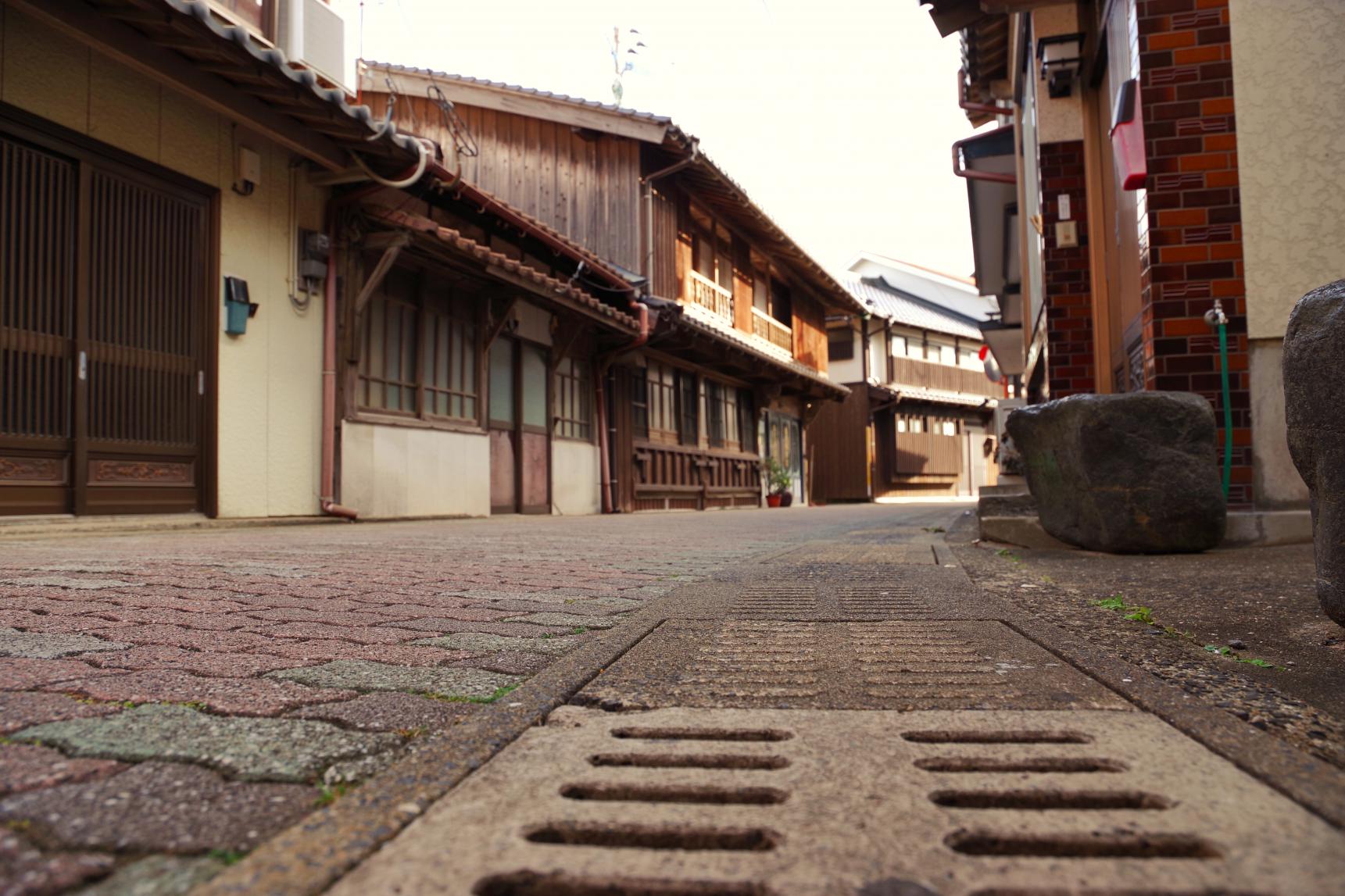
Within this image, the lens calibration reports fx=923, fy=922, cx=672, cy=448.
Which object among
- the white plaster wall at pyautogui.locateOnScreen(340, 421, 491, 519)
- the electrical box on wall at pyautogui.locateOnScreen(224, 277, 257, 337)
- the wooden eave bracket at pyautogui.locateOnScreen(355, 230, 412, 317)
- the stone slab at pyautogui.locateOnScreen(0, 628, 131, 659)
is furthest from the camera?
the white plaster wall at pyautogui.locateOnScreen(340, 421, 491, 519)

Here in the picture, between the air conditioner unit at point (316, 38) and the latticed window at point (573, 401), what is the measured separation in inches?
187

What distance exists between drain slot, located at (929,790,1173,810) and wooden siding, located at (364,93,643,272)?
13376 mm

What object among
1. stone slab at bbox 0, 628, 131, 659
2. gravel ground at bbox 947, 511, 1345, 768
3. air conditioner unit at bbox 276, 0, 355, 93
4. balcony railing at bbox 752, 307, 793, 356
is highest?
air conditioner unit at bbox 276, 0, 355, 93

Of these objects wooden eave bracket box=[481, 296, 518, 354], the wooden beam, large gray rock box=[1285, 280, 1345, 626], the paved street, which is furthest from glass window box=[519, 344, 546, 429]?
large gray rock box=[1285, 280, 1345, 626]

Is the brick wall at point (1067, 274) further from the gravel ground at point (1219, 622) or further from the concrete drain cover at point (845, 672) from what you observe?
the concrete drain cover at point (845, 672)

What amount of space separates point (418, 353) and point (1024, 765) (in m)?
9.32

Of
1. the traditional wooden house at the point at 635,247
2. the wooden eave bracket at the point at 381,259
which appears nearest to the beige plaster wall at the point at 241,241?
the wooden eave bracket at the point at 381,259

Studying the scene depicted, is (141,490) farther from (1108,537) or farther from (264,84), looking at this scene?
(1108,537)

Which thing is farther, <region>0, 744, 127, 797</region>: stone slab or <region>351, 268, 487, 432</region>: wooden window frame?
<region>351, 268, 487, 432</region>: wooden window frame

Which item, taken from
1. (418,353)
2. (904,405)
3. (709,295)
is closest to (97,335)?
(418,353)

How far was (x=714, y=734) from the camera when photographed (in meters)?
1.30

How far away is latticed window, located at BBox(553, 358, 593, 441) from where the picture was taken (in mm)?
12789

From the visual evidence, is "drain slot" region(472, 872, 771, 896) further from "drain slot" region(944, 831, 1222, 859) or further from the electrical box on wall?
the electrical box on wall

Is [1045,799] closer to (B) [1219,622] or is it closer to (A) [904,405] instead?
(B) [1219,622]
